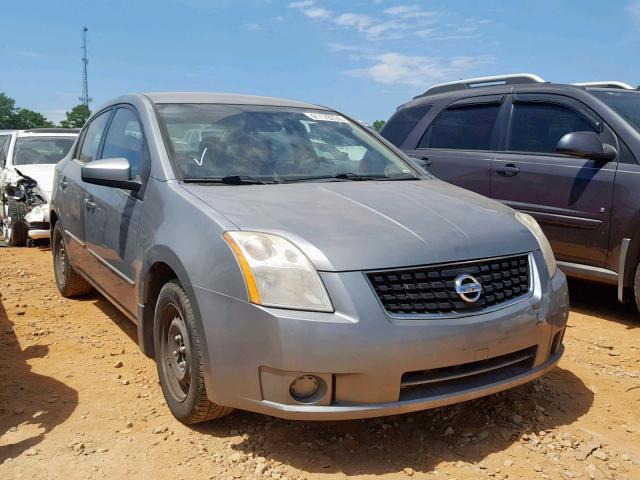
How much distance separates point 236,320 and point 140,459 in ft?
2.62

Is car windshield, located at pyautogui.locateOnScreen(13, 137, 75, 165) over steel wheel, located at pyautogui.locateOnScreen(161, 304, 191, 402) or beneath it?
over

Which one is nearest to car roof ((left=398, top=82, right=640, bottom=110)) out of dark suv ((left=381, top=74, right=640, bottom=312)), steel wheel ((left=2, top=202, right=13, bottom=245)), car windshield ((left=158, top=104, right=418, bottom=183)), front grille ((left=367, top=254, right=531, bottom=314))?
dark suv ((left=381, top=74, right=640, bottom=312))

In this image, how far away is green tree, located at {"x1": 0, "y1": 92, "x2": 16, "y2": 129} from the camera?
92.5m

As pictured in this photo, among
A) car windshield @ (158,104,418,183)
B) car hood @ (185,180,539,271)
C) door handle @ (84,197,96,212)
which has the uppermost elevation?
car windshield @ (158,104,418,183)

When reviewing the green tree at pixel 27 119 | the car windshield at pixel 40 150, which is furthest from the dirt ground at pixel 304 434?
the green tree at pixel 27 119

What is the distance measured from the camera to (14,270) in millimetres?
6699

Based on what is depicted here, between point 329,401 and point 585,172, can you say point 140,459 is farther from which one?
point 585,172

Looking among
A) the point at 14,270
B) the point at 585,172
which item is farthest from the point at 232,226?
the point at 14,270

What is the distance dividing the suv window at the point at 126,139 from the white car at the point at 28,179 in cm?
432

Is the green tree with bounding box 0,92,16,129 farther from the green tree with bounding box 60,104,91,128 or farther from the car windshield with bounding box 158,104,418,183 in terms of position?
the car windshield with bounding box 158,104,418,183

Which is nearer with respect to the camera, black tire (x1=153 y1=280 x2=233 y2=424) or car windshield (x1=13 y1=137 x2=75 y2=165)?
black tire (x1=153 y1=280 x2=233 y2=424)

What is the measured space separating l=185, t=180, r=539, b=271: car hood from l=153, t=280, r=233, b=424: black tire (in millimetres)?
479

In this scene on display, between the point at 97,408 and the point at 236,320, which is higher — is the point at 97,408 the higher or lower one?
the lower one

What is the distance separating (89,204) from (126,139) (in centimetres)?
56
